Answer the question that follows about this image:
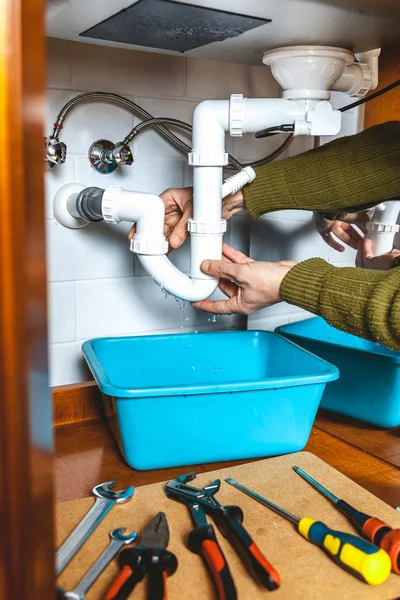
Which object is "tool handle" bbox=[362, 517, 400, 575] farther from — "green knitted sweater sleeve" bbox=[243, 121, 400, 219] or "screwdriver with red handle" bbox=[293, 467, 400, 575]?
"green knitted sweater sleeve" bbox=[243, 121, 400, 219]

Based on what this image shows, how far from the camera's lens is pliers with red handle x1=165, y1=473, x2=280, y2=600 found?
619 millimetres

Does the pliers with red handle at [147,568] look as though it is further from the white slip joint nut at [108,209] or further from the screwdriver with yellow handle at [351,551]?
the white slip joint nut at [108,209]

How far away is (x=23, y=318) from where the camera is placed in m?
0.34

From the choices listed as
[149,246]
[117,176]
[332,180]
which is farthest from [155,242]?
[332,180]

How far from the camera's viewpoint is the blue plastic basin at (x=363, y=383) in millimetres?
1032

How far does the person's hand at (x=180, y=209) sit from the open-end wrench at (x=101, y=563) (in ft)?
1.57

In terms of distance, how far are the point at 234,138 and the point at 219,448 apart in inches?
24.9

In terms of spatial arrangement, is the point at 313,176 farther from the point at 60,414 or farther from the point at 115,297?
the point at 60,414

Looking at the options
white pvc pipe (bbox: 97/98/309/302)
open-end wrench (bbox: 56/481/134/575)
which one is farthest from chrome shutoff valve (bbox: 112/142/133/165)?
open-end wrench (bbox: 56/481/134/575)

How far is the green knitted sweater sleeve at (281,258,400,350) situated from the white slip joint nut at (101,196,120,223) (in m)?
0.27

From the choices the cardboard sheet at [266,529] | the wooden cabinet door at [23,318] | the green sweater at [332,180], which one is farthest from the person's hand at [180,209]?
the wooden cabinet door at [23,318]

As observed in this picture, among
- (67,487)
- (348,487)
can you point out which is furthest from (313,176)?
(67,487)

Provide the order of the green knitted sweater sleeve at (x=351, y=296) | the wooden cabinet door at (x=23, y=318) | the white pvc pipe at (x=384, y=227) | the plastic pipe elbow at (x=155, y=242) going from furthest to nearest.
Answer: the white pvc pipe at (x=384, y=227) < the plastic pipe elbow at (x=155, y=242) < the green knitted sweater sleeve at (x=351, y=296) < the wooden cabinet door at (x=23, y=318)

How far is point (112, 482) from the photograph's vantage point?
32.8 inches
